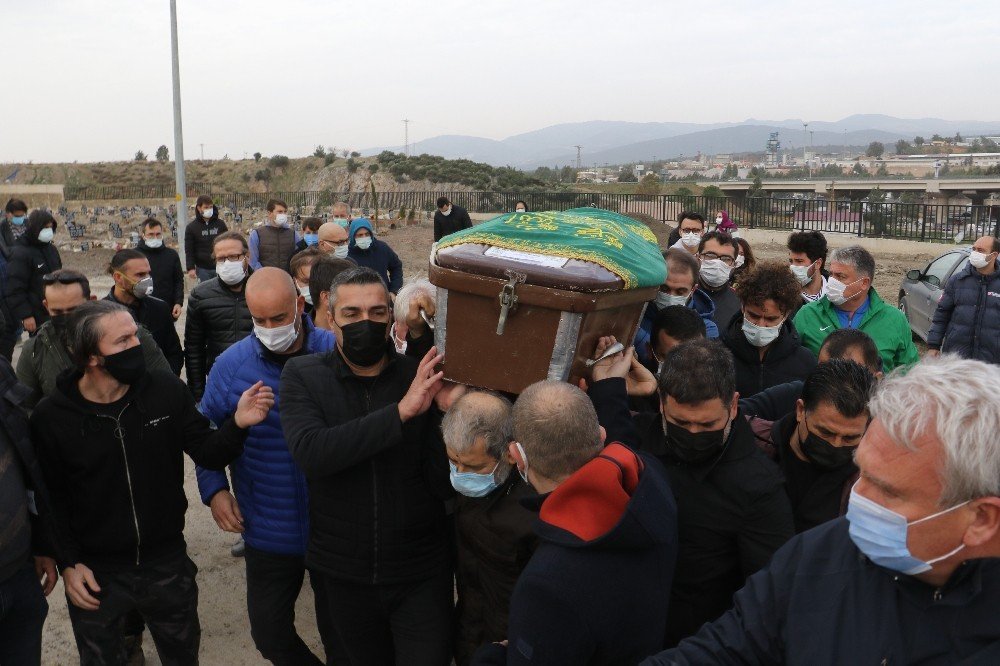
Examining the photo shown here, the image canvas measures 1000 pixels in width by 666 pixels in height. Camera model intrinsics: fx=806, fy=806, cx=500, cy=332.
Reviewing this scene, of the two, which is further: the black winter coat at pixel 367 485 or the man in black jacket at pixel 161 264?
the man in black jacket at pixel 161 264

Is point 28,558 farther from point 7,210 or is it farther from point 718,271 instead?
point 7,210

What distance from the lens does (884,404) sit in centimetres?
166

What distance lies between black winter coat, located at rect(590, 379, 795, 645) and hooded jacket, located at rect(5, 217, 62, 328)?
23.6 feet

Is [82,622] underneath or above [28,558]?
underneath

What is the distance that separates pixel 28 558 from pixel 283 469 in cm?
101

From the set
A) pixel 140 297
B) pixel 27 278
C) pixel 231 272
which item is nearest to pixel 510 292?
pixel 231 272

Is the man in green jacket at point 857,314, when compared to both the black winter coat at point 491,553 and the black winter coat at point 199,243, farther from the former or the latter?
the black winter coat at point 199,243

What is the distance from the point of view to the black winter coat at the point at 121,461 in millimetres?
3230

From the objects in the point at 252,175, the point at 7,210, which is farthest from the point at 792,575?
the point at 252,175

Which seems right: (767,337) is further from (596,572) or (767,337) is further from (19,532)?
(19,532)

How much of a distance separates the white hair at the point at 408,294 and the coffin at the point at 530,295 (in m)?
0.52

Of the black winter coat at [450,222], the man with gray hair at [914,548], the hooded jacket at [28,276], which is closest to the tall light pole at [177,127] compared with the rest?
the black winter coat at [450,222]

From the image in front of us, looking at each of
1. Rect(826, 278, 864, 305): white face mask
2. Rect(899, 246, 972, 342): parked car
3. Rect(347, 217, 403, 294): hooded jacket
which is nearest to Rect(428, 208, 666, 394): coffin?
Rect(826, 278, 864, 305): white face mask

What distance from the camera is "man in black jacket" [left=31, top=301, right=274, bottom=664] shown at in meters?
3.23
